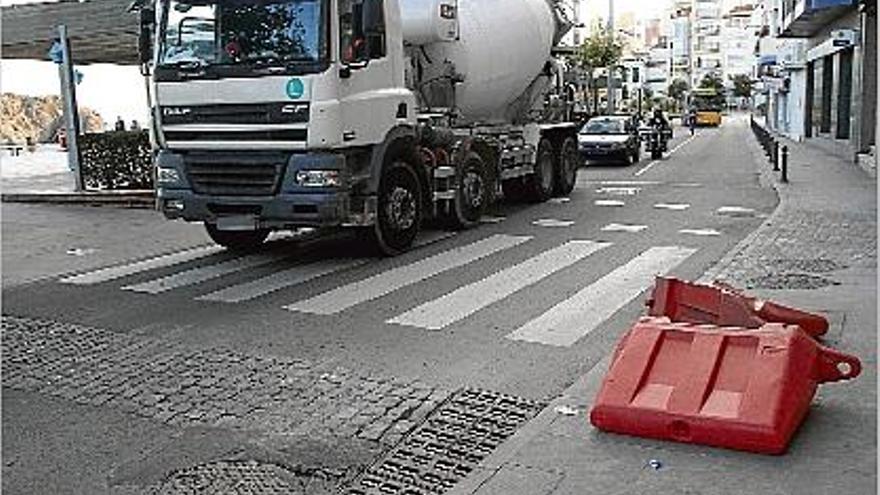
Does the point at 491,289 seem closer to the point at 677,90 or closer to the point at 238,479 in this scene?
the point at 238,479

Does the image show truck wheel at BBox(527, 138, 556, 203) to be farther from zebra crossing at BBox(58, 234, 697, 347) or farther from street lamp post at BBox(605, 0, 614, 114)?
street lamp post at BBox(605, 0, 614, 114)

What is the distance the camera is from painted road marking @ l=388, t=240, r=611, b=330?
8.64 metres

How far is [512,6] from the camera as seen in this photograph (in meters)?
15.9

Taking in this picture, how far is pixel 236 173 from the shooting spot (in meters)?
11.2

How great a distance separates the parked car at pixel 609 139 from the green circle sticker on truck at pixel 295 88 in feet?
62.5

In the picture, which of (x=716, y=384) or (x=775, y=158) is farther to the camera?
(x=775, y=158)

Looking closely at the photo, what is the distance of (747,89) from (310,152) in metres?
130

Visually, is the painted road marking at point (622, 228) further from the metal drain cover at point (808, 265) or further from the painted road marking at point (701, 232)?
the metal drain cover at point (808, 265)

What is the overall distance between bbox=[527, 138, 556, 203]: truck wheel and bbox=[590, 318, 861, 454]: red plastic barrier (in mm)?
12156

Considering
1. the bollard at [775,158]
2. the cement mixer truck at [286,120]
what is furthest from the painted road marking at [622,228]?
the bollard at [775,158]

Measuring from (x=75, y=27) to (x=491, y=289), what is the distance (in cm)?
1580

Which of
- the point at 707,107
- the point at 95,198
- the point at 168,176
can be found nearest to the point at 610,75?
the point at 95,198

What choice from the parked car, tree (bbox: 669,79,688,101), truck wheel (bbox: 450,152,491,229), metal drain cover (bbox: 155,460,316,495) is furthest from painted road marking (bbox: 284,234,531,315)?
tree (bbox: 669,79,688,101)

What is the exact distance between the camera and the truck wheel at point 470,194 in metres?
14.2
